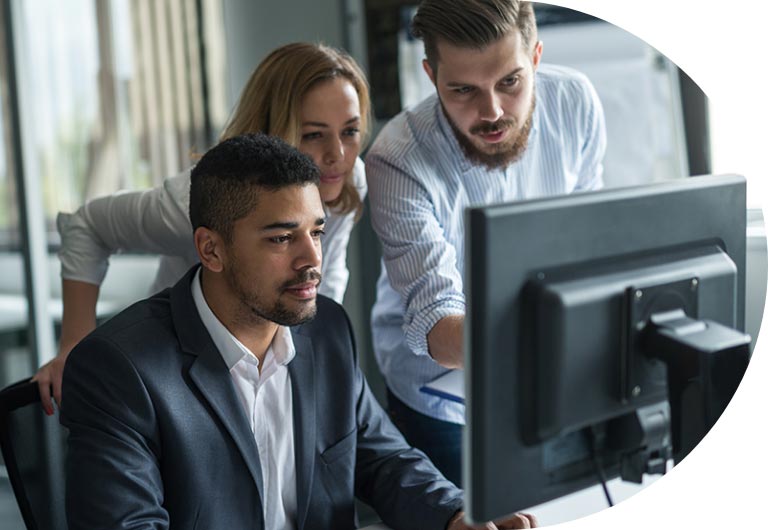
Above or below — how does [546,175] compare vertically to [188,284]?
above

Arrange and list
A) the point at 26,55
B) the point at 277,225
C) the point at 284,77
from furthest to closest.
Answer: the point at 26,55 < the point at 284,77 < the point at 277,225

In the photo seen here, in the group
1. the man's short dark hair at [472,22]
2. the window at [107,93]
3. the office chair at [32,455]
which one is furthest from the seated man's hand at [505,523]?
the window at [107,93]

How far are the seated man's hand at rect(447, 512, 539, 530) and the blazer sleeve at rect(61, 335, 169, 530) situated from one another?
0.42 m

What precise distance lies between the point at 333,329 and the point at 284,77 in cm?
51

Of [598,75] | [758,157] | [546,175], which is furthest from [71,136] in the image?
[758,157]

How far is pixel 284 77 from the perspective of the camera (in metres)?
1.82

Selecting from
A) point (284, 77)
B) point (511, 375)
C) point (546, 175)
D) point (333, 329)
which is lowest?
point (333, 329)

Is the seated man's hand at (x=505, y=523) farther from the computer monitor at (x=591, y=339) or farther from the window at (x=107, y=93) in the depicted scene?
the window at (x=107, y=93)

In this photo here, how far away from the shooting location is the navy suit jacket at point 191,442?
1328 millimetres

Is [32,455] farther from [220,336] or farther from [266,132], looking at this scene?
[266,132]

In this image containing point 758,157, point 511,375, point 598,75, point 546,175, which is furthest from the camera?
point 598,75

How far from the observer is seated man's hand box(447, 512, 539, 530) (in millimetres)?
1397

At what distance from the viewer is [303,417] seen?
1.54 metres

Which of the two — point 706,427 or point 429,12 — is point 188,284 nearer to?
point 429,12
